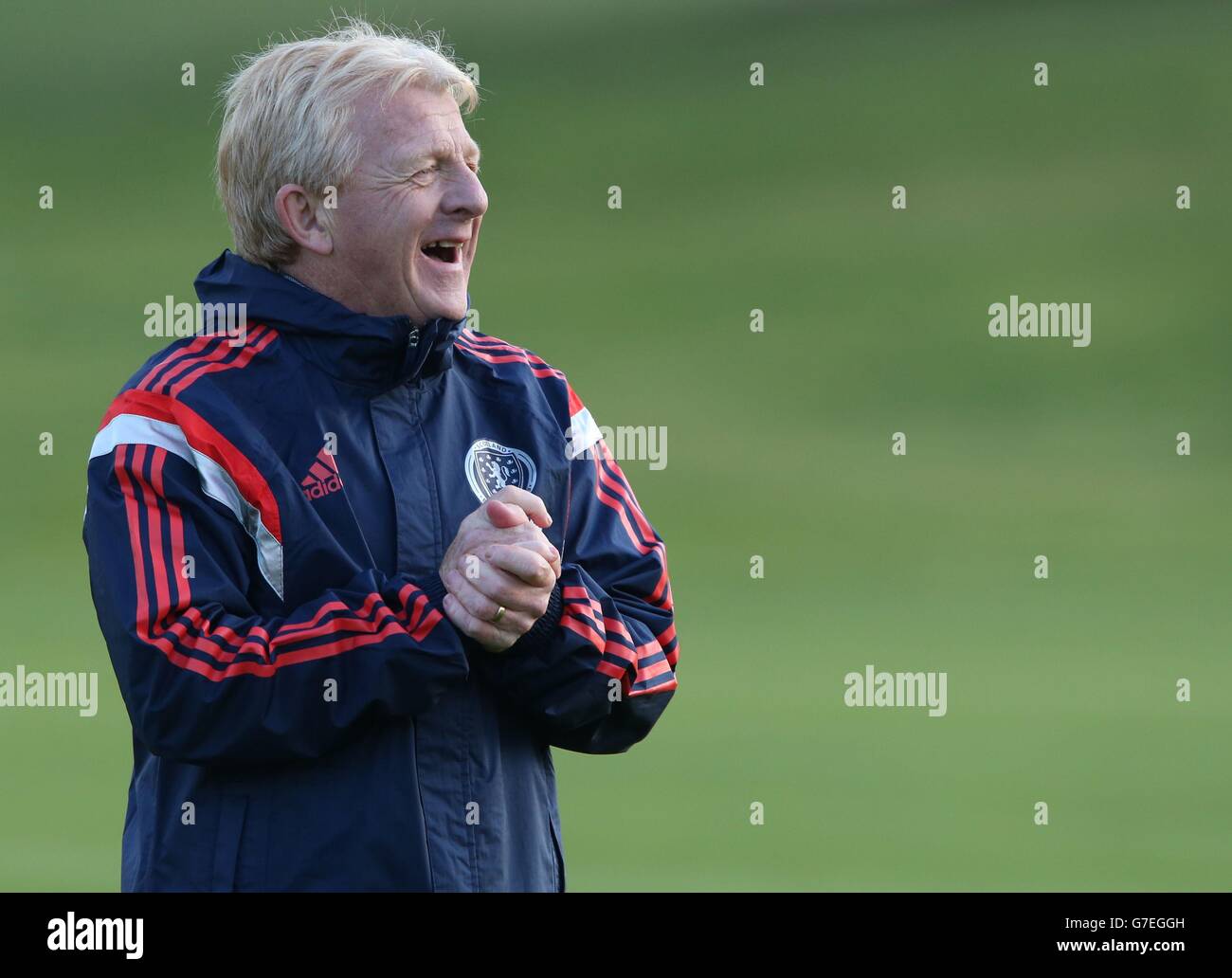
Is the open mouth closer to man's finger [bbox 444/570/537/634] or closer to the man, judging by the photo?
the man

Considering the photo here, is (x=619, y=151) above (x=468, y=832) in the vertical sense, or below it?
above

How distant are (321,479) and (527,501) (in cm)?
26

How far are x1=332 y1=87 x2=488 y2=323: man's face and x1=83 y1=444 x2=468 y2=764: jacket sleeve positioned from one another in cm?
35

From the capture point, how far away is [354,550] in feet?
6.46

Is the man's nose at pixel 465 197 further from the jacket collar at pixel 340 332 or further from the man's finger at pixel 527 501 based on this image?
the man's finger at pixel 527 501

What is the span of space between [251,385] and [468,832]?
0.61 metres

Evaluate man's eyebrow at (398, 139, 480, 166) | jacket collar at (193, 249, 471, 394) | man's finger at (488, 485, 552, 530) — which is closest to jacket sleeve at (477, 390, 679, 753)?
man's finger at (488, 485, 552, 530)

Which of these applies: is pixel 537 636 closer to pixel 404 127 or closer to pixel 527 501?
pixel 527 501

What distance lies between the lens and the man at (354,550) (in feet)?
6.11

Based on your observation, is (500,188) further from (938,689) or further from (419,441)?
(419,441)

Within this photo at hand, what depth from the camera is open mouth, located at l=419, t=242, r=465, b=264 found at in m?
2.10

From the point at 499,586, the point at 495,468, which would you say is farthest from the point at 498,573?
the point at 495,468
